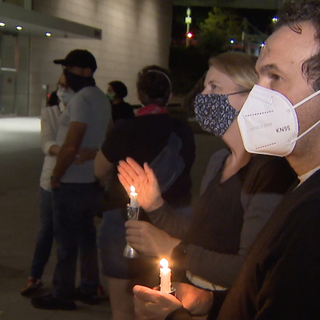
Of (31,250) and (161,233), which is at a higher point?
(161,233)

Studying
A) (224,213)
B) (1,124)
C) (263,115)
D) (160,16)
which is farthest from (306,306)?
(160,16)

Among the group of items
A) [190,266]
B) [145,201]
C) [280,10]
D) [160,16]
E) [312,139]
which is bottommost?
[190,266]

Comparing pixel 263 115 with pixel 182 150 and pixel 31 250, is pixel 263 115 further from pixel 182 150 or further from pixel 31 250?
pixel 31 250

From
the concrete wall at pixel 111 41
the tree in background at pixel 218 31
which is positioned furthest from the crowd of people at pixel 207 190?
the tree in background at pixel 218 31

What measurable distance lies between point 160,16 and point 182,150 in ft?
108

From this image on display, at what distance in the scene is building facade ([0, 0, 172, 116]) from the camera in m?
22.0

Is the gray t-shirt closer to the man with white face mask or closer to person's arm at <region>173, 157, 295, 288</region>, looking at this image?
person's arm at <region>173, 157, 295, 288</region>

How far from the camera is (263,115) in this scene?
61.9 inches

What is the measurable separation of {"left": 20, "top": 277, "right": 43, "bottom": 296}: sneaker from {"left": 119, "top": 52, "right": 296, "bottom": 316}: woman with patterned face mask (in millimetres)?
2566

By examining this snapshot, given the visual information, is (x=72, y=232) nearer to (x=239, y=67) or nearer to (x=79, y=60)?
(x=79, y=60)

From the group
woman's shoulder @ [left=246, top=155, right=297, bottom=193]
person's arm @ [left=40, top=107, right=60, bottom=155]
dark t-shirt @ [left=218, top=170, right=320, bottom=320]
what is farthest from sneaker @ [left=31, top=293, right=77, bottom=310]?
dark t-shirt @ [left=218, top=170, right=320, bottom=320]

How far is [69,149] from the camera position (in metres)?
4.22

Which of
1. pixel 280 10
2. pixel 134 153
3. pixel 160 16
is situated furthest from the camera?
pixel 160 16

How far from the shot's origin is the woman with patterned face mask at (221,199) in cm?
199
